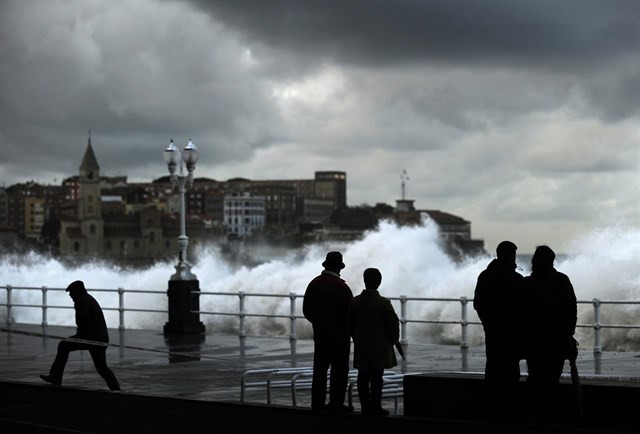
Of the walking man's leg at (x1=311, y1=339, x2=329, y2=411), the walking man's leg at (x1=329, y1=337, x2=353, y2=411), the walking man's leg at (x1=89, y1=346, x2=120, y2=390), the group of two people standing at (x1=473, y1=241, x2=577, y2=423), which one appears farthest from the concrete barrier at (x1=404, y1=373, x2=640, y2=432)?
the walking man's leg at (x1=89, y1=346, x2=120, y2=390)

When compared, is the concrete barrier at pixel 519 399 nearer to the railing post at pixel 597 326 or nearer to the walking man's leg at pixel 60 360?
the walking man's leg at pixel 60 360

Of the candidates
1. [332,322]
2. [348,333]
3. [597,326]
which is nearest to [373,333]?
[348,333]

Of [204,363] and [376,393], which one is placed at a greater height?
[376,393]

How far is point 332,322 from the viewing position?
39.4 feet

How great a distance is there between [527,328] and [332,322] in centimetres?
239

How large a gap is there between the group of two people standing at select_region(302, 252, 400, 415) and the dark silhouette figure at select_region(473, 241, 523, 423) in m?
1.31

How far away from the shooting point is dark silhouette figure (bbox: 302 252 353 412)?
12.0 m

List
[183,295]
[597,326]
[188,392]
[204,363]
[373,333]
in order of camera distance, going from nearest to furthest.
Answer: [373,333]
[188,392]
[597,326]
[204,363]
[183,295]

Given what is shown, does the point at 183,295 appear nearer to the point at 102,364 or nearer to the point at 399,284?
the point at 102,364

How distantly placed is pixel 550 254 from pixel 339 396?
292 centimetres

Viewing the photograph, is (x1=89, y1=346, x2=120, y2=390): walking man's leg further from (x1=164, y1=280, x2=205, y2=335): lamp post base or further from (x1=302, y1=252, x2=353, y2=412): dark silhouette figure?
(x1=164, y1=280, x2=205, y2=335): lamp post base

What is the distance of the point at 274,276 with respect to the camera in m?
55.2

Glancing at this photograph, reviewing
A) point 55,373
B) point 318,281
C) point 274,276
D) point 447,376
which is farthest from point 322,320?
point 274,276

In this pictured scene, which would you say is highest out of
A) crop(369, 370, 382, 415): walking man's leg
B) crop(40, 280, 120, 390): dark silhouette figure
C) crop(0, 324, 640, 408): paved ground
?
crop(40, 280, 120, 390): dark silhouette figure
